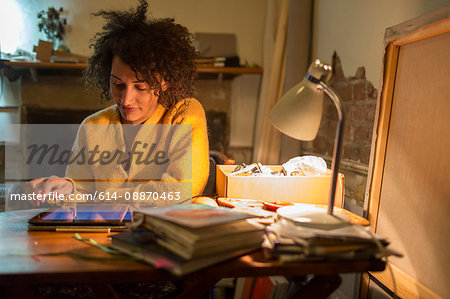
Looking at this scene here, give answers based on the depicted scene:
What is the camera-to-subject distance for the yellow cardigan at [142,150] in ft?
4.69

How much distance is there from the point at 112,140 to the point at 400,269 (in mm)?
1182

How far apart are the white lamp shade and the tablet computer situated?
0.52m

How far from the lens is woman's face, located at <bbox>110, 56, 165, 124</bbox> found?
1372mm

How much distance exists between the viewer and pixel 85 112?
3.45 meters

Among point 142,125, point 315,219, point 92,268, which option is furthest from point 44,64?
point 315,219

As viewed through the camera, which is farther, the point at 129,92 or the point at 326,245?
the point at 129,92

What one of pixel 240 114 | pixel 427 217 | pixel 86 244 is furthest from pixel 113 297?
pixel 240 114

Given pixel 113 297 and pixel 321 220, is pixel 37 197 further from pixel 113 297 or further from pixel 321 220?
pixel 321 220

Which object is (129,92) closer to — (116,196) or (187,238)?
(116,196)

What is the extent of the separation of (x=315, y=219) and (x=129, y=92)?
805 mm

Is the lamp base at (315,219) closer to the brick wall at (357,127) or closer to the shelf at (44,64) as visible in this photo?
the brick wall at (357,127)

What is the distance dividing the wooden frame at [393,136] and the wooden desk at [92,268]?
496mm

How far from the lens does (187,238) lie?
82cm

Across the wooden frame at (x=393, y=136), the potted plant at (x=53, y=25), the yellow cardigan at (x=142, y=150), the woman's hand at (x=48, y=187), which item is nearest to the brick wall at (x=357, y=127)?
the wooden frame at (x=393, y=136)
